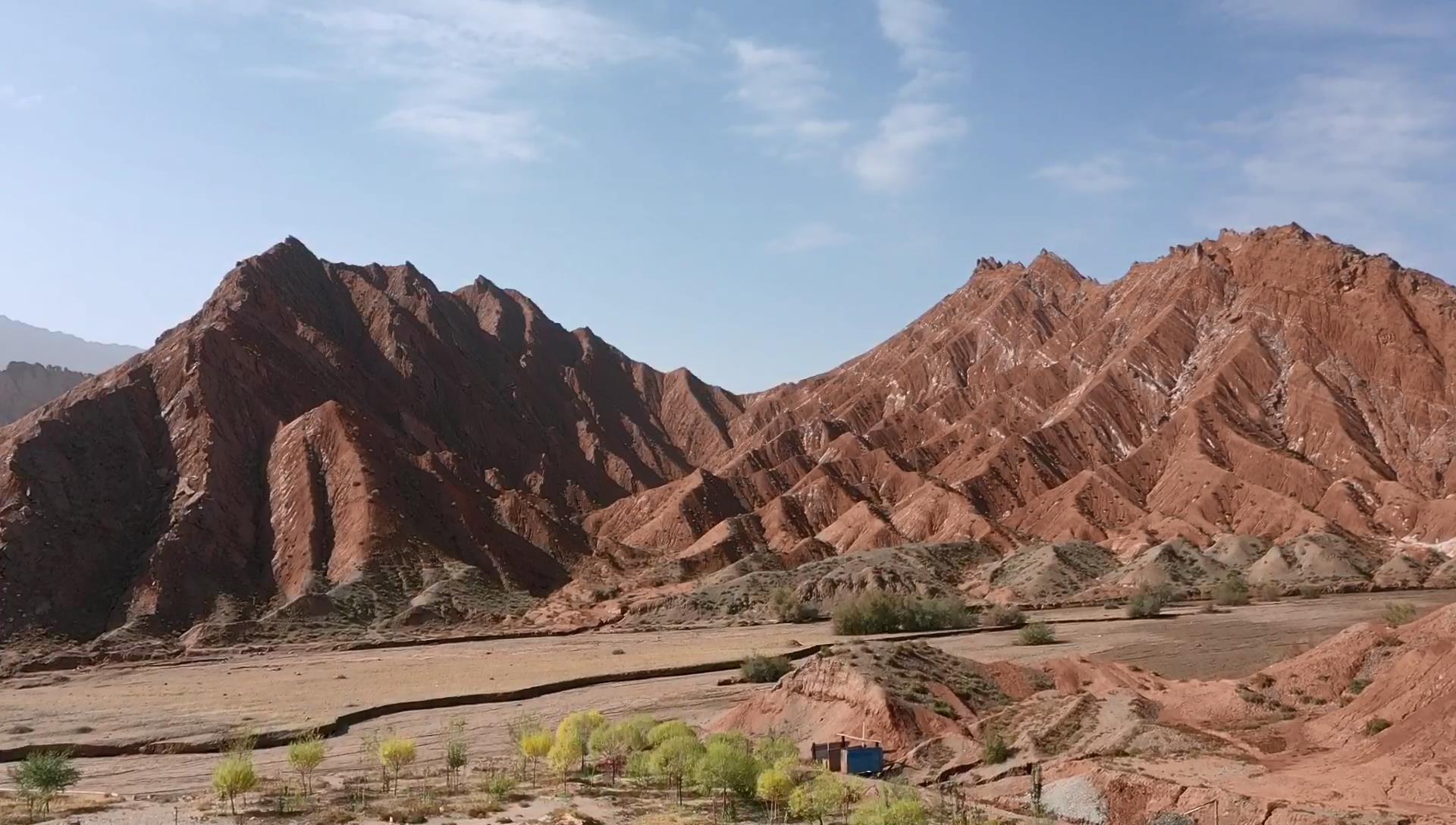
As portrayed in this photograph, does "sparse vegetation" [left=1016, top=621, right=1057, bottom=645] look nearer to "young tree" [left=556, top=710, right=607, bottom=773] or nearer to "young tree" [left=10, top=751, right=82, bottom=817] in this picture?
"young tree" [left=556, top=710, right=607, bottom=773]

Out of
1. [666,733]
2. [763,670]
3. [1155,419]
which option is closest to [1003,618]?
[763,670]

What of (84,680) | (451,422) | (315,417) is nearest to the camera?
(84,680)

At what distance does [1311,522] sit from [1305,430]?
66.8ft

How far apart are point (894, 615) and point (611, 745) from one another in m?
38.6

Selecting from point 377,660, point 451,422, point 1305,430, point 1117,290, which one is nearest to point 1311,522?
point 1305,430

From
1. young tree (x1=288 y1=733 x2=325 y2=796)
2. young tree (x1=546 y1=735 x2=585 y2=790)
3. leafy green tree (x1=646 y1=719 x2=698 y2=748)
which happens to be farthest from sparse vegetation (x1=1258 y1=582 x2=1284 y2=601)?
young tree (x1=288 y1=733 x2=325 y2=796)

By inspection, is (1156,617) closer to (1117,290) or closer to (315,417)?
(315,417)

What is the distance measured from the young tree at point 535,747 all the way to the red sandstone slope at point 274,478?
47.1 meters

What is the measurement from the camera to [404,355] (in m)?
126

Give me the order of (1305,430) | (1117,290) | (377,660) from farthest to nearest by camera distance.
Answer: (1117,290) → (1305,430) → (377,660)

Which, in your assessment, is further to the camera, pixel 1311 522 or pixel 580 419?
pixel 580 419

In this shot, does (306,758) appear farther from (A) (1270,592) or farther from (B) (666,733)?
(A) (1270,592)

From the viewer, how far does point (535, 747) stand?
26.3m

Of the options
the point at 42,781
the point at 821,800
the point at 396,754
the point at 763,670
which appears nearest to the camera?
the point at 821,800
